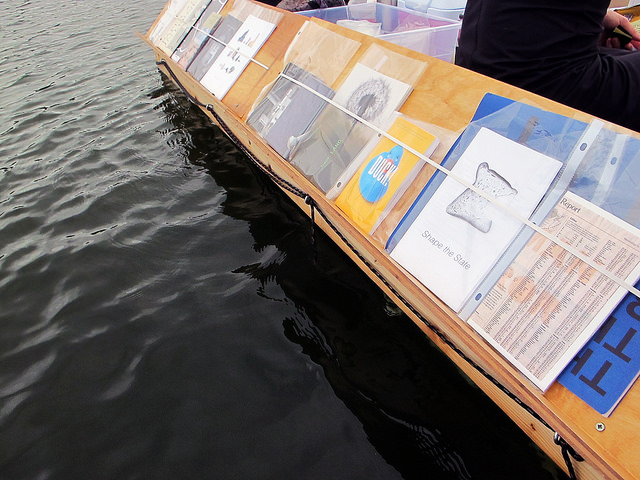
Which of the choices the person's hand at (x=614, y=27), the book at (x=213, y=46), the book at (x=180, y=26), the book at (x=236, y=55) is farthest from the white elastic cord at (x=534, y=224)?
the book at (x=180, y=26)

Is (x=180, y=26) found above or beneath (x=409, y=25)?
beneath

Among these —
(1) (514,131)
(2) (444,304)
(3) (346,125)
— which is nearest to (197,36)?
(3) (346,125)

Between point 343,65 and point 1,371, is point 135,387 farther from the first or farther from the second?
point 343,65

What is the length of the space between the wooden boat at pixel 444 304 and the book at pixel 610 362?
28 mm

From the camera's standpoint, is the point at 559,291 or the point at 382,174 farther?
the point at 382,174

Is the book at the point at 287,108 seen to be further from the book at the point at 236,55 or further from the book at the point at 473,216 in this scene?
the book at the point at 473,216

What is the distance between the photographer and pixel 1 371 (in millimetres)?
2443

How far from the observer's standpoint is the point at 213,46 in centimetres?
412

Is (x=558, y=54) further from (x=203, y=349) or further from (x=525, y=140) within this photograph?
(x=203, y=349)

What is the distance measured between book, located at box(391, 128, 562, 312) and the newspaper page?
9 cm

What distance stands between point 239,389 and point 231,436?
0.25 meters

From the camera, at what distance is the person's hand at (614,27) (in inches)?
95.4

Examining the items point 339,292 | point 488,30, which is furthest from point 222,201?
point 488,30

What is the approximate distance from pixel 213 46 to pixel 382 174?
2.87 m
